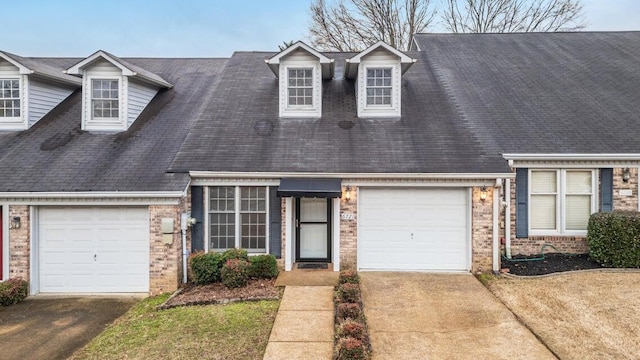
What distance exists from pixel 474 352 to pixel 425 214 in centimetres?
474

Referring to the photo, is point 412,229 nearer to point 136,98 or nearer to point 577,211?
point 577,211

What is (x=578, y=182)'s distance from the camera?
11.0 metres

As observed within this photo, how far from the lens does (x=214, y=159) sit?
10195 millimetres

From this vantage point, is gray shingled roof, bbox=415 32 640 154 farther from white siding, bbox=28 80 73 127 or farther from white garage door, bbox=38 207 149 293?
white siding, bbox=28 80 73 127

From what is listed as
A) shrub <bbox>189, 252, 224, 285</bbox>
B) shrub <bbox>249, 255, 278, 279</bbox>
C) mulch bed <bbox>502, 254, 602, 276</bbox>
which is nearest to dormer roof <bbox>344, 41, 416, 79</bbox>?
mulch bed <bbox>502, 254, 602, 276</bbox>

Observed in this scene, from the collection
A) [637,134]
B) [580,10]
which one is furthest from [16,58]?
[580,10]

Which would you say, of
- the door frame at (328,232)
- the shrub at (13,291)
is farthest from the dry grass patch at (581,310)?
the shrub at (13,291)

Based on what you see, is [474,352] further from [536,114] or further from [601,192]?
[536,114]

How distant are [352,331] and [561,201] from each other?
844 cm

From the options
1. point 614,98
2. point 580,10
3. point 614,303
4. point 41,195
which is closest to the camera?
point 614,303

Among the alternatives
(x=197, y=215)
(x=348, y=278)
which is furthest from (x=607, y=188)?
(x=197, y=215)

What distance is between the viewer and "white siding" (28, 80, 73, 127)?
1218cm

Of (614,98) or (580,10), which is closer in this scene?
(614,98)

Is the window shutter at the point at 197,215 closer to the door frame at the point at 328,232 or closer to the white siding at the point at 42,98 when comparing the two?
the door frame at the point at 328,232
